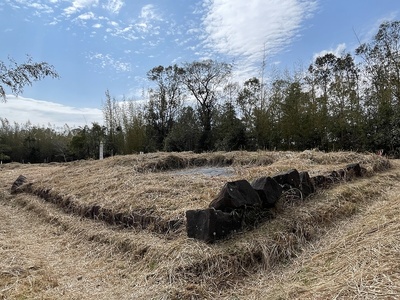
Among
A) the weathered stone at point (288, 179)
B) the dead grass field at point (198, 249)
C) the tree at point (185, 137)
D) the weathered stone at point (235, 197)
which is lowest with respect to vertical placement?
the dead grass field at point (198, 249)

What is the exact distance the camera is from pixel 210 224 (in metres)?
2.20

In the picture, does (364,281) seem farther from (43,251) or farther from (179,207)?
(43,251)

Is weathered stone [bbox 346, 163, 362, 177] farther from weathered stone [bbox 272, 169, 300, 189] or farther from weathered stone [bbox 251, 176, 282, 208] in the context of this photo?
weathered stone [bbox 251, 176, 282, 208]

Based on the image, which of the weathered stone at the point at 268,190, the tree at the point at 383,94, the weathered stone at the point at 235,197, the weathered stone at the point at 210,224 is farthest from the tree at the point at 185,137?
the weathered stone at the point at 210,224

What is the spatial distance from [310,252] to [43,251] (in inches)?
95.6

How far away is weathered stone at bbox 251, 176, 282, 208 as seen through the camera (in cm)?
254

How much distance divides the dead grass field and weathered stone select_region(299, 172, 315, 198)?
9cm

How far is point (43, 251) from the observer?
2887 mm

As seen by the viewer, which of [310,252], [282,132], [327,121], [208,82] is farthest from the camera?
[208,82]

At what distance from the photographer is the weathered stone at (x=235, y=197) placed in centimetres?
233

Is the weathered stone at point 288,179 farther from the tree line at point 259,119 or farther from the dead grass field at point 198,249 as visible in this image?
the tree line at point 259,119

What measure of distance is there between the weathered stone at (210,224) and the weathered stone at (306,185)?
94 centimetres

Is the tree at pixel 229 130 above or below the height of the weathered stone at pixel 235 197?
above

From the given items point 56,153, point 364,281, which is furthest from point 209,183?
point 56,153
